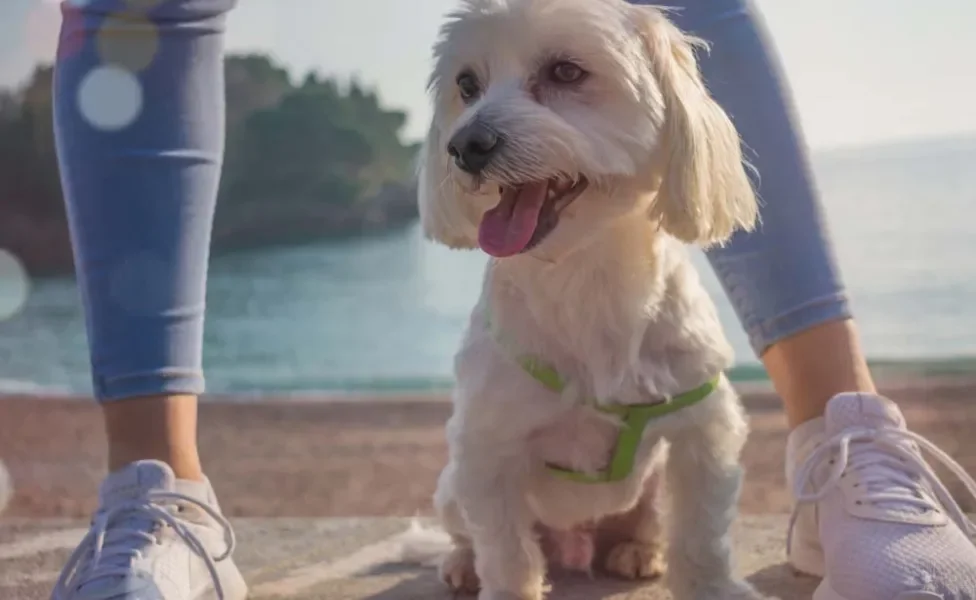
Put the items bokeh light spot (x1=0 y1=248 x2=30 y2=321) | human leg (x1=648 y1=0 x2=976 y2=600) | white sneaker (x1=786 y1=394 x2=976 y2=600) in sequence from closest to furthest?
white sneaker (x1=786 y1=394 x2=976 y2=600), human leg (x1=648 y1=0 x2=976 y2=600), bokeh light spot (x1=0 y1=248 x2=30 y2=321)

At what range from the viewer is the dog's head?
835 mm

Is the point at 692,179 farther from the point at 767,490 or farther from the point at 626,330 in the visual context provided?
the point at 767,490

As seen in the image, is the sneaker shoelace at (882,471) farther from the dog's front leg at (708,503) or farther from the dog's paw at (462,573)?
the dog's paw at (462,573)

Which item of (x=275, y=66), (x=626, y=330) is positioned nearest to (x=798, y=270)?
(x=626, y=330)

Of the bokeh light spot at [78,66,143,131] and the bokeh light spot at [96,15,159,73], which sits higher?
the bokeh light spot at [96,15,159,73]

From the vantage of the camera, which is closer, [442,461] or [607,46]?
[607,46]

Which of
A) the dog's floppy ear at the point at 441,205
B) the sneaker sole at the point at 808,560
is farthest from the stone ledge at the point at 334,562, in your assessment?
the dog's floppy ear at the point at 441,205

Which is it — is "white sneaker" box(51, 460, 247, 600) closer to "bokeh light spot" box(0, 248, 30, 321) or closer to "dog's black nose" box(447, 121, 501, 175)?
"dog's black nose" box(447, 121, 501, 175)

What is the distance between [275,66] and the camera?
2.38 metres

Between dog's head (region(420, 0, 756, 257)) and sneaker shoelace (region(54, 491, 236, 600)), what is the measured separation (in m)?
0.38

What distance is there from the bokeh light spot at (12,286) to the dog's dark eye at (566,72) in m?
2.01

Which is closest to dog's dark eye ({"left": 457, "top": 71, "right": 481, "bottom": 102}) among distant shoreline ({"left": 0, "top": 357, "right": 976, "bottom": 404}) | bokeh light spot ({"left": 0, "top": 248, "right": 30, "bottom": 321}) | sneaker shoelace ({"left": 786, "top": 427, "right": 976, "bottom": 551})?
sneaker shoelace ({"left": 786, "top": 427, "right": 976, "bottom": 551})

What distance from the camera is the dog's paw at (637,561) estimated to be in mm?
1077

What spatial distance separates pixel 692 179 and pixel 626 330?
0.15 meters
